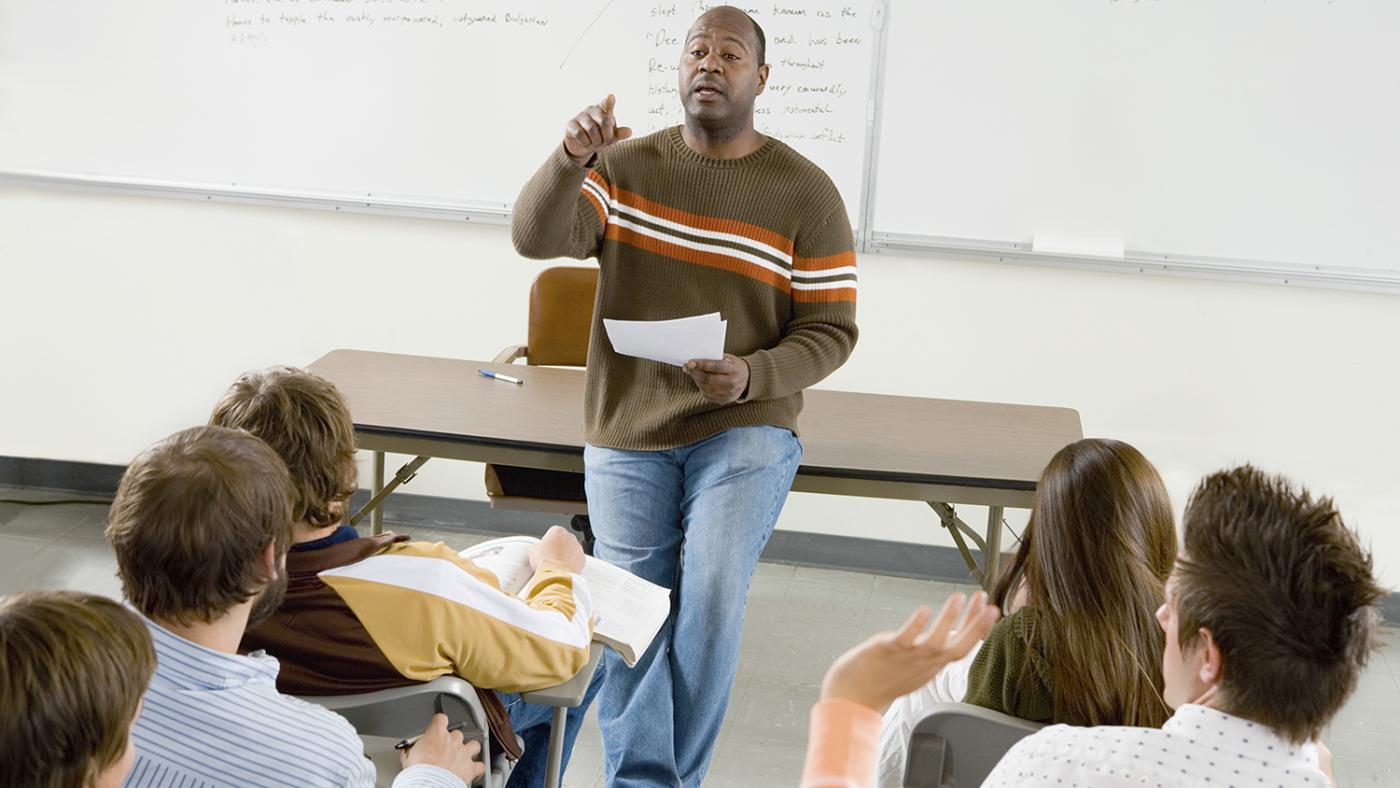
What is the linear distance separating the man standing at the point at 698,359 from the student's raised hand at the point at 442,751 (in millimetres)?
791

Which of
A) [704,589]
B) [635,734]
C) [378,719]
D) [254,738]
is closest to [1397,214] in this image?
[704,589]

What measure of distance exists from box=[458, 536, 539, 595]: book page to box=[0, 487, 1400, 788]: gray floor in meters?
0.80

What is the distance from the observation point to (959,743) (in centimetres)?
160

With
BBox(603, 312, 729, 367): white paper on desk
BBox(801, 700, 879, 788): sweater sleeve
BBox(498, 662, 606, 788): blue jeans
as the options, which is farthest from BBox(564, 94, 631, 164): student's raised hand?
BBox(801, 700, 879, 788): sweater sleeve

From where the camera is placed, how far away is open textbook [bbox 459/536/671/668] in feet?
6.35

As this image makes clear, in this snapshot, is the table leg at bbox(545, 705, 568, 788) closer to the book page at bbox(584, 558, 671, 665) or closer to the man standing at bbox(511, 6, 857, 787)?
the book page at bbox(584, 558, 671, 665)

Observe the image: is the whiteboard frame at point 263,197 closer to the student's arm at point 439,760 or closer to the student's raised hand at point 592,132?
the student's raised hand at point 592,132

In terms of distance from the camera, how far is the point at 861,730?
883 mm

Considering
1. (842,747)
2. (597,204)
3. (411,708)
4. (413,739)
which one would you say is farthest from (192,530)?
(597,204)

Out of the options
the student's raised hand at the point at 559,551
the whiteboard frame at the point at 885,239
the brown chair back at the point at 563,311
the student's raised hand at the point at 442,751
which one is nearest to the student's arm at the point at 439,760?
the student's raised hand at the point at 442,751

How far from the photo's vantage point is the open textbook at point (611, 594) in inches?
76.2

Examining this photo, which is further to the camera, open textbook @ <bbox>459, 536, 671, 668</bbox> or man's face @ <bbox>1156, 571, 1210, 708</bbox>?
open textbook @ <bbox>459, 536, 671, 668</bbox>

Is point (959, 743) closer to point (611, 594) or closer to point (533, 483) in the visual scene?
point (611, 594)

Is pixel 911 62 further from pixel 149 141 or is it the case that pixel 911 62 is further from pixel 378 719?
pixel 378 719
